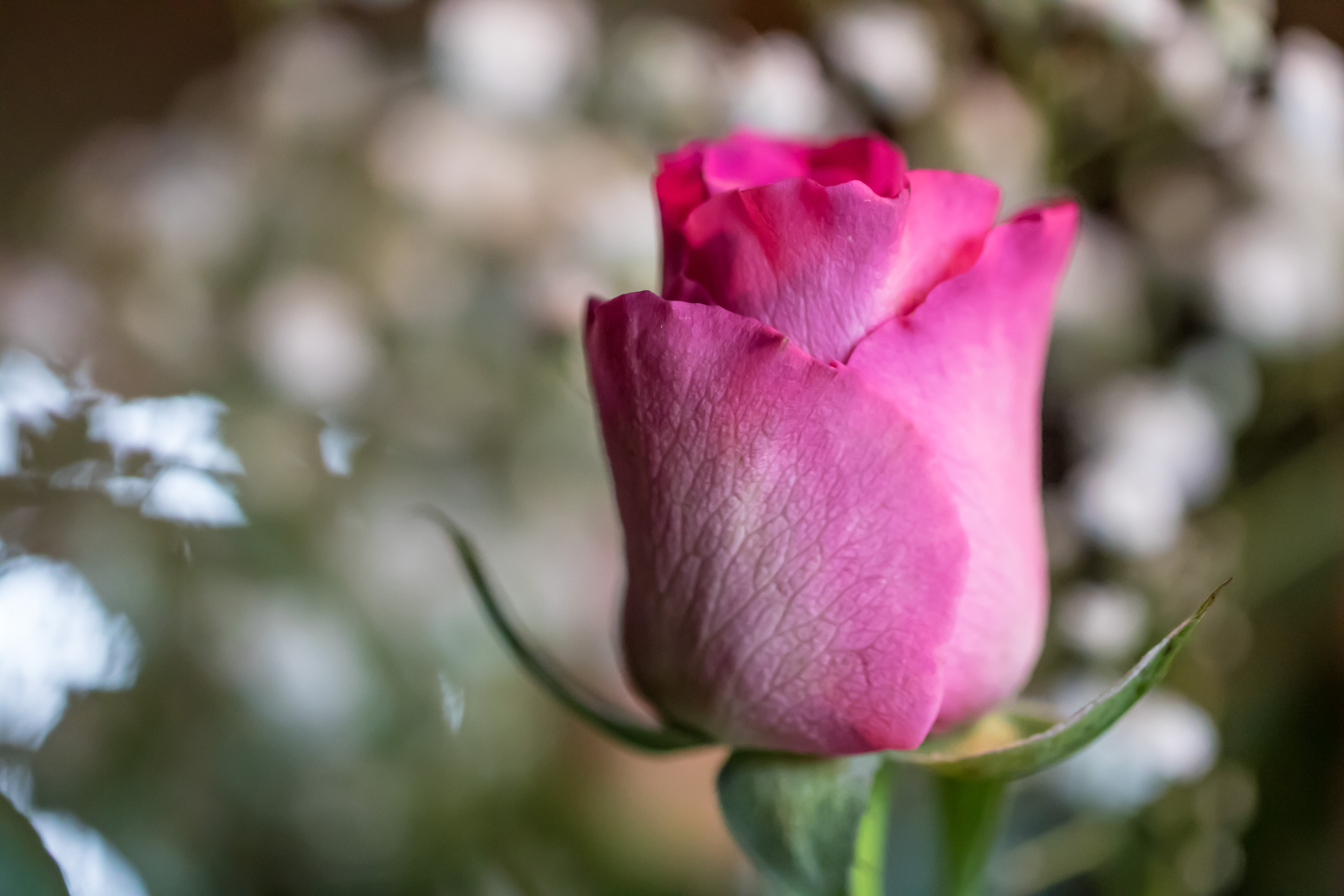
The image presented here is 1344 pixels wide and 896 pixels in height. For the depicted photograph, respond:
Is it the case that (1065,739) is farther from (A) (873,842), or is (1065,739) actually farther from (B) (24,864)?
(B) (24,864)

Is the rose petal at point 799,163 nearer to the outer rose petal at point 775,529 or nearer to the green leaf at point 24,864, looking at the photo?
the outer rose petal at point 775,529

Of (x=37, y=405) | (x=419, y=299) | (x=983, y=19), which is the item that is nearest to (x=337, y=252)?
(x=419, y=299)

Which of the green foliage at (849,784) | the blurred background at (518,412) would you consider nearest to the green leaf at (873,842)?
the green foliage at (849,784)

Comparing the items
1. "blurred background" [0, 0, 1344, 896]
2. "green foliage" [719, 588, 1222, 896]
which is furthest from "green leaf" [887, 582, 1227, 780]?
"blurred background" [0, 0, 1344, 896]

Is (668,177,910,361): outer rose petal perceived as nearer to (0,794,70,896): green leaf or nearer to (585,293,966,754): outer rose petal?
(585,293,966,754): outer rose petal

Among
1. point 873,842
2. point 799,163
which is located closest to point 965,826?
point 873,842

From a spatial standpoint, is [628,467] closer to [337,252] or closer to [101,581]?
[101,581]
